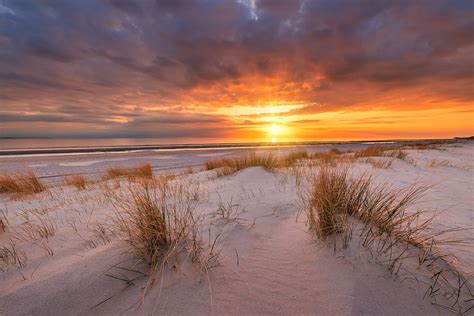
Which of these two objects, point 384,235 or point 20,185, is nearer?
point 384,235

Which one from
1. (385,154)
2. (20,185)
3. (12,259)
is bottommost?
(20,185)

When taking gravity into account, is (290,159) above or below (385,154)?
below

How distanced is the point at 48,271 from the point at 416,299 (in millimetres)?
2420

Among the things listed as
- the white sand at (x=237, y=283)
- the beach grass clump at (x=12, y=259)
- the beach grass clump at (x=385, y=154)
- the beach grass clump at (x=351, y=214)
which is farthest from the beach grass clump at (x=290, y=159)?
the beach grass clump at (x=12, y=259)

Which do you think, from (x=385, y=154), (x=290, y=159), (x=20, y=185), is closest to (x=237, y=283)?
(x=20, y=185)

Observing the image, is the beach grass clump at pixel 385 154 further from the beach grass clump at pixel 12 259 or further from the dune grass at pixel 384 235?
the beach grass clump at pixel 12 259

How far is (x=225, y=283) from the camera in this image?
1.48m

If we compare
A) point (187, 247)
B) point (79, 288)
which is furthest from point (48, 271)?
point (187, 247)

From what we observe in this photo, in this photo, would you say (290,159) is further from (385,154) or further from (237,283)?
(237,283)

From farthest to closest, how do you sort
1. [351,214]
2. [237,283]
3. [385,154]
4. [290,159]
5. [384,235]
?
[385,154], [290,159], [351,214], [384,235], [237,283]

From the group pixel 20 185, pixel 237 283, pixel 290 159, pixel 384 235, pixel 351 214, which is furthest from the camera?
pixel 290 159

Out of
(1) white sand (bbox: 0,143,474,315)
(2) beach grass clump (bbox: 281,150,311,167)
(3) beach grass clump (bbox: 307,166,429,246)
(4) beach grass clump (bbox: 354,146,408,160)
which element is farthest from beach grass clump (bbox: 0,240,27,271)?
(4) beach grass clump (bbox: 354,146,408,160)

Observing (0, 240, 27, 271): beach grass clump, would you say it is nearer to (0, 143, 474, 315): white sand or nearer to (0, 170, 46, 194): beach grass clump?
(0, 143, 474, 315): white sand

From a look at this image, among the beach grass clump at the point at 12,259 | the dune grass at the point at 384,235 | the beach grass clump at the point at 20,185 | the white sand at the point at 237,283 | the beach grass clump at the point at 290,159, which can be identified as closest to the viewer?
the white sand at the point at 237,283
